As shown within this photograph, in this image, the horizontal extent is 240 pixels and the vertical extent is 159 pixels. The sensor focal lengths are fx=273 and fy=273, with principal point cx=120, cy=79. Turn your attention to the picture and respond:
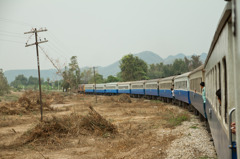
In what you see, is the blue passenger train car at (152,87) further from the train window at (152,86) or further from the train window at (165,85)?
the train window at (165,85)

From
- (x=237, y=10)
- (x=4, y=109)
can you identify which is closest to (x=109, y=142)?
(x=237, y=10)

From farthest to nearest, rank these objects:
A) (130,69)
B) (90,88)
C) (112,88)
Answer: (130,69)
(90,88)
(112,88)

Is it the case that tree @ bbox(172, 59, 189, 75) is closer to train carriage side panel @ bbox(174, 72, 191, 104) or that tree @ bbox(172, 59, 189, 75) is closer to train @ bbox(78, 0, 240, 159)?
train @ bbox(78, 0, 240, 159)

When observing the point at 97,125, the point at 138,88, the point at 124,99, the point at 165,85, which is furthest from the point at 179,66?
the point at 97,125

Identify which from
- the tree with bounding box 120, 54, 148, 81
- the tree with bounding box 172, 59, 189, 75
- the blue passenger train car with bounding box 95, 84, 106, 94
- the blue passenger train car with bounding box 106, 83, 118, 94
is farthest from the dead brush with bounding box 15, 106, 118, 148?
the tree with bounding box 172, 59, 189, 75

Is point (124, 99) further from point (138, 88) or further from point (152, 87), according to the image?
point (138, 88)

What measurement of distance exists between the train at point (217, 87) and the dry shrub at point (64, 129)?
5.10 metres

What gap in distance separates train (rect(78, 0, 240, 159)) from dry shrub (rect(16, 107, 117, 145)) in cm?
510

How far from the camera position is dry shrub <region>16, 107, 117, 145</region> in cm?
1288

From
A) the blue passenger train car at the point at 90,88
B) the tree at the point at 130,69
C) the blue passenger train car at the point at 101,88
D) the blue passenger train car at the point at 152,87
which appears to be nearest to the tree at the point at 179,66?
the tree at the point at 130,69

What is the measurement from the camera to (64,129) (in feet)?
46.4

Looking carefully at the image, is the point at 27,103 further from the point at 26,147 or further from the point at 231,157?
the point at 231,157

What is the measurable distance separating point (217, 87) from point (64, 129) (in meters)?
10.6

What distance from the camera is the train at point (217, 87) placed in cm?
246
